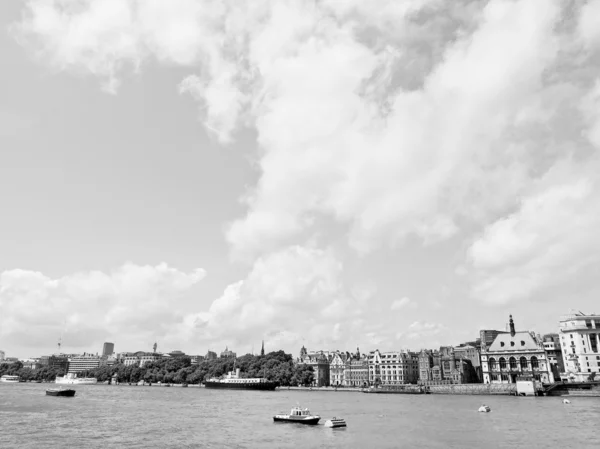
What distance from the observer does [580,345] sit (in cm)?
17112

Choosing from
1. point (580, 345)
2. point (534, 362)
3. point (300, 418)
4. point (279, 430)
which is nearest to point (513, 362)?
point (534, 362)

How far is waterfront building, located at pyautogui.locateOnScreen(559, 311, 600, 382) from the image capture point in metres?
165

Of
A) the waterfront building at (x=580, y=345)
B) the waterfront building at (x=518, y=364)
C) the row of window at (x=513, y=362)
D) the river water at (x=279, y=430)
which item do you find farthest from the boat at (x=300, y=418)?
the row of window at (x=513, y=362)

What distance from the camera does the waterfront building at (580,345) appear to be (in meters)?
165

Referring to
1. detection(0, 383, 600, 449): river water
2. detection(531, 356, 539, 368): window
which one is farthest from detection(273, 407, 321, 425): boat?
detection(531, 356, 539, 368): window

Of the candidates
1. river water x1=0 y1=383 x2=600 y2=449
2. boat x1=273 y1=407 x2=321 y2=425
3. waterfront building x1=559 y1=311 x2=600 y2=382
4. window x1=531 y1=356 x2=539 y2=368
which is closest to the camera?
river water x1=0 y1=383 x2=600 y2=449

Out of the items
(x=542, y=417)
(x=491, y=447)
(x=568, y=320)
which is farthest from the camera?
(x=568, y=320)

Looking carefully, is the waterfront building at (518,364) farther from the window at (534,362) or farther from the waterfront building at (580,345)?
the waterfront building at (580,345)

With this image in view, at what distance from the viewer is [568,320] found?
180 m

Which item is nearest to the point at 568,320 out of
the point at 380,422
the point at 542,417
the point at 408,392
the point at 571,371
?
the point at 571,371

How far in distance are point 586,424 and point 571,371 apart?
399 ft

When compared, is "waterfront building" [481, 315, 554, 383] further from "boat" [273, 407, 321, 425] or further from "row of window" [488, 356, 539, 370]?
"boat" [273, 407, 321, 425]

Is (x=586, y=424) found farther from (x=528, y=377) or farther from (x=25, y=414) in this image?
(x=528, y=377)

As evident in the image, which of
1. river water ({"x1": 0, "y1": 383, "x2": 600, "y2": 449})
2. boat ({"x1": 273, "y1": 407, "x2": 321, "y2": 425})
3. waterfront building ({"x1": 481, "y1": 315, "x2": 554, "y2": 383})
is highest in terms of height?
waterfront building ({"x1": 481, "y1": 315, "x2": 554, "y2": 383})
